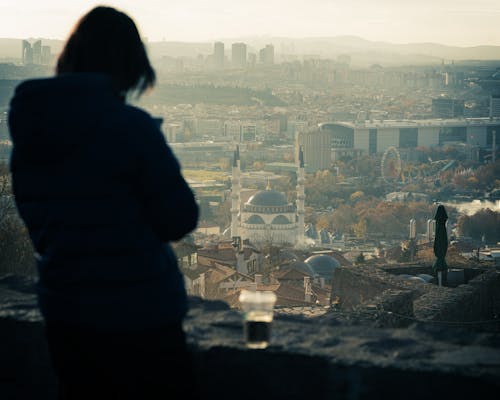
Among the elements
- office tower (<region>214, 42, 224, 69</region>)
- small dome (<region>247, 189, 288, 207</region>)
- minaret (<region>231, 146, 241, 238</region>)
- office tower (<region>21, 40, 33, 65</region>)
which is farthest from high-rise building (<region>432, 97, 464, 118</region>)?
small dome (<region>247, 189, 288, 207</region>)

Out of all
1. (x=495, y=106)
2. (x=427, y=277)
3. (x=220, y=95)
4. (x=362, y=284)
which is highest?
(x=362, y=284)

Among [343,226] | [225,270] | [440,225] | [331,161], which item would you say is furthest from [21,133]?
[331,161]

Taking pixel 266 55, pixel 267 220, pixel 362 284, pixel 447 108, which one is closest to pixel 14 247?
pixel 362 284

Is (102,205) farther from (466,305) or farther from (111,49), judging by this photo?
(466,305)

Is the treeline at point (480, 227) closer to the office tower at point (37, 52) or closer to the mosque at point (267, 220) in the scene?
the mosque at point (267, 220)

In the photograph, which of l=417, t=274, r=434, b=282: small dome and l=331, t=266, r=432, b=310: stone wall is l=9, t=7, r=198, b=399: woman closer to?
l=331, t=266, r=432, b=310: stone wall

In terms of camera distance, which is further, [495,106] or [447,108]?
[447,108]

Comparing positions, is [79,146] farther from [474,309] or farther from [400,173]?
[400,173]
